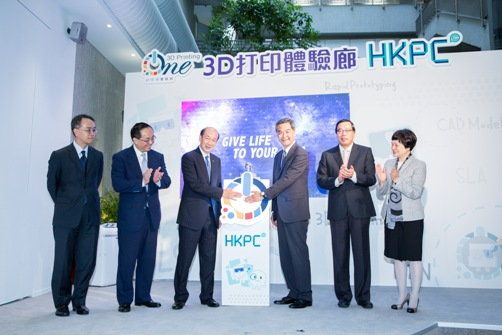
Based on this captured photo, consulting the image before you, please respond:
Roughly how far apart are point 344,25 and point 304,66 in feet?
30.2

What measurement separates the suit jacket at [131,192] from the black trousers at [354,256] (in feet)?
5.29

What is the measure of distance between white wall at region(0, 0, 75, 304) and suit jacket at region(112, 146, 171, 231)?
1095mm

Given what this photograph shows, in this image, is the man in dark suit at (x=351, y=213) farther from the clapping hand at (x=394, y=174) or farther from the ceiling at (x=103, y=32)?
the ceiling at (x=103, y=32)

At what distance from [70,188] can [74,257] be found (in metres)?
0.59

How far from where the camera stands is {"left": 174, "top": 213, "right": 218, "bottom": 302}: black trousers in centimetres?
356

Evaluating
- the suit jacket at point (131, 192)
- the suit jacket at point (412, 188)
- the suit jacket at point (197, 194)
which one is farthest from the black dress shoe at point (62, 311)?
the suit jacket at point (412, 188)

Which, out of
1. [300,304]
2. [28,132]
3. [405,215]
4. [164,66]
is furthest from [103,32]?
[405,215]

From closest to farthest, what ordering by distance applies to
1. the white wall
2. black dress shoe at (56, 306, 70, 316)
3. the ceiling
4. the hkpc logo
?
black dress shoe at (56, 306, 70, 316), the white wall, the ceiling, the hkpc logo

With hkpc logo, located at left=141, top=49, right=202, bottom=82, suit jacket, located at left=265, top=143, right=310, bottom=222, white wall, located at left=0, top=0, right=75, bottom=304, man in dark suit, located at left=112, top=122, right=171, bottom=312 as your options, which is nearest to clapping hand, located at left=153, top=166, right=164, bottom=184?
man in dark suit, located at left=112, top=122, right=171, bottom=312

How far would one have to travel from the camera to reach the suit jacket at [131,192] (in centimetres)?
347

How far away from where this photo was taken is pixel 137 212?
351 cm

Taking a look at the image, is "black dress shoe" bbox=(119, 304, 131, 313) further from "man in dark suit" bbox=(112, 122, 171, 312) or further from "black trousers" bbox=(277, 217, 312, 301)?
"black trousers" bbox=(277, 217, 312, 301)

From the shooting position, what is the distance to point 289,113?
5.20m

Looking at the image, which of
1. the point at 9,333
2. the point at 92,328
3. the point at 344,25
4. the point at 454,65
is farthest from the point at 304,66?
the point at 344,25
